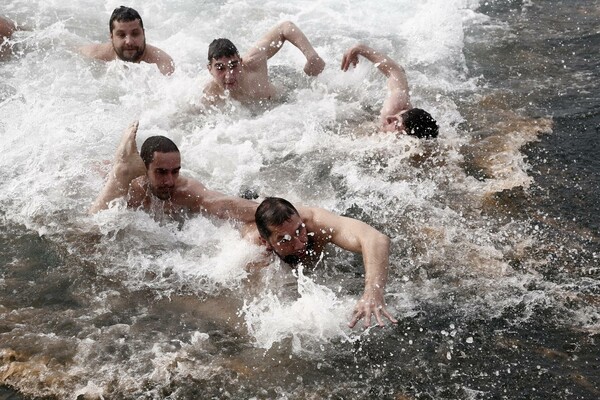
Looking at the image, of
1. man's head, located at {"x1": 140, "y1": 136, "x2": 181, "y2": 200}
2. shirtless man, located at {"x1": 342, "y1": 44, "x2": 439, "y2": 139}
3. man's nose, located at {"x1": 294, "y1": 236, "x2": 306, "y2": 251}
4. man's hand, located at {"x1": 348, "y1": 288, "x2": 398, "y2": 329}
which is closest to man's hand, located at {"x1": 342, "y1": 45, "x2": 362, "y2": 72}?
shirtless man, located at {"x1": 342, "y1": 44, "x2": 439, "y2": 139}

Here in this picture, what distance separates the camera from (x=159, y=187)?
462 cm

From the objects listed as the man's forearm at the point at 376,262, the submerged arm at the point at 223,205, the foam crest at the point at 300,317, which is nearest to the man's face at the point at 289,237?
the foam crest at the point at 300,317

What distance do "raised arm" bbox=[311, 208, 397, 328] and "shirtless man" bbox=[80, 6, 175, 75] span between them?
334 centimetres

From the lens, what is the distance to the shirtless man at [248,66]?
605 centimetres

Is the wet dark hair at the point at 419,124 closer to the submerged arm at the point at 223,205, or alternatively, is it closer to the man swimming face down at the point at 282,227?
the submerged arm at the point at 223,205

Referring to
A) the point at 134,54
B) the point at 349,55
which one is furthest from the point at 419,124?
the point at 134,54

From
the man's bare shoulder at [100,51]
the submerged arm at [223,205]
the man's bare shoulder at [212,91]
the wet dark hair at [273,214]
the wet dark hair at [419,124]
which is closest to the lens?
the wet dark hair at [273,214]

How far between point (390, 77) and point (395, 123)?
655 millimetres

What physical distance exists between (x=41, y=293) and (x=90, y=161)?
165 centimetres

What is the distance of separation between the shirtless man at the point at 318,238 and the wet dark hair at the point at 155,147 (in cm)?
87

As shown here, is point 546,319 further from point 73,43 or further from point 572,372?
point 73,43

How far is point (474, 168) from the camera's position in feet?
17.3

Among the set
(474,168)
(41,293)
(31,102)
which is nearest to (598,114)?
(474,168)

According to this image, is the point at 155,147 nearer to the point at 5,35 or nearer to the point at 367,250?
the point at 367,250
